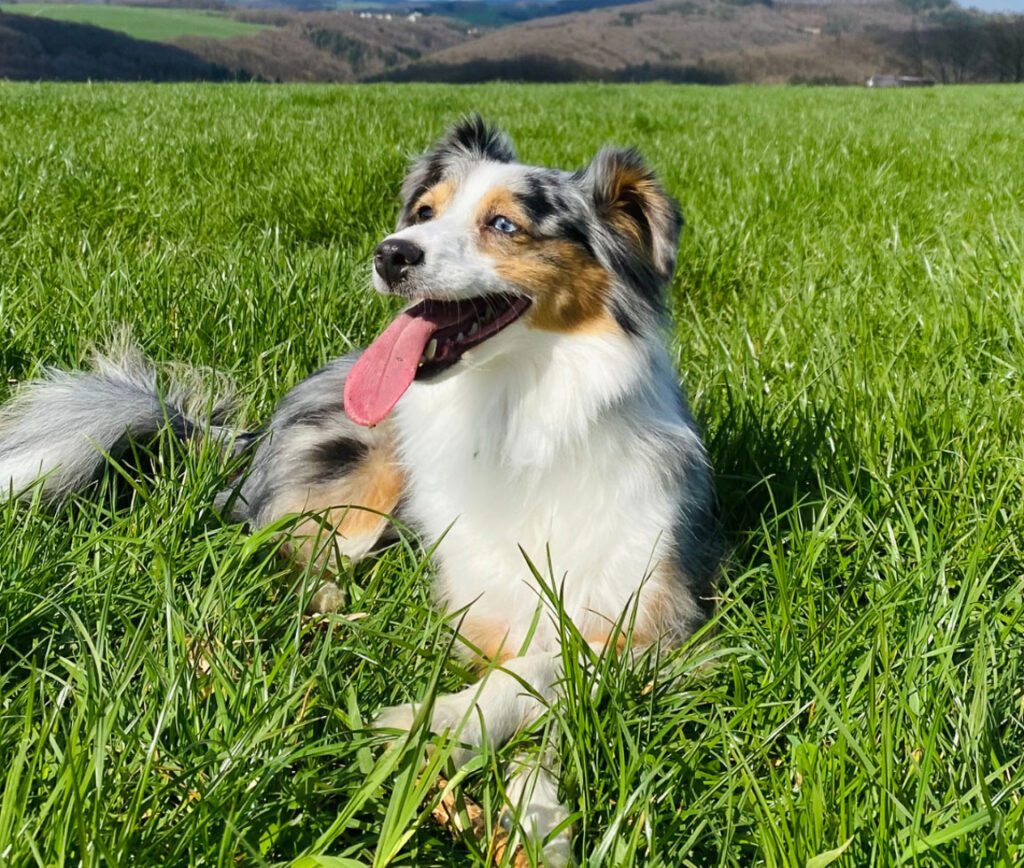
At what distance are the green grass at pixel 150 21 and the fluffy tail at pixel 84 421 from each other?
85.0 meters

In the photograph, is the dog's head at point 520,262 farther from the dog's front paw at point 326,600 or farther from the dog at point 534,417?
the dog's front paw at point 326,600

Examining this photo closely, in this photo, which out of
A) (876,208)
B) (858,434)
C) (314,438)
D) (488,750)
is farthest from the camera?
(876,208)

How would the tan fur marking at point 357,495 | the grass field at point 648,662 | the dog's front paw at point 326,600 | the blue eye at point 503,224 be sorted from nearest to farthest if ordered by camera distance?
1. the grass field at point 648,662
2. the blue eye at point 503,224
3. the dog's front paw at point 326,600
4. the tan fur marking at point 357,495

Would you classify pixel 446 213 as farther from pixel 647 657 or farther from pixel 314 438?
pixel 647 657

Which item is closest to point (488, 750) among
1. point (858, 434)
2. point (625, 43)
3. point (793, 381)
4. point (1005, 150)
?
point (858, 434)

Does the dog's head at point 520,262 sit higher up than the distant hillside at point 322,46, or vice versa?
the dog's head at point 520,262

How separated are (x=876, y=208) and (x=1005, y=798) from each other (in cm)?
529

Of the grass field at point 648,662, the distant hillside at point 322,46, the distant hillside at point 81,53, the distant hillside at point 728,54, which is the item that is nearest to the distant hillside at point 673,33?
the distant hillside at point 728,54

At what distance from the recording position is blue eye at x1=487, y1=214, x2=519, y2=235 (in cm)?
241

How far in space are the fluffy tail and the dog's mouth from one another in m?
0.49

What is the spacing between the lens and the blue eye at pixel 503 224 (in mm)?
2406

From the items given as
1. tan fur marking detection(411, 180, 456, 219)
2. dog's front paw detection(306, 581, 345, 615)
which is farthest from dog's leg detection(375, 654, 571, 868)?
tan fur marking detection(411, 180, 456, 219)

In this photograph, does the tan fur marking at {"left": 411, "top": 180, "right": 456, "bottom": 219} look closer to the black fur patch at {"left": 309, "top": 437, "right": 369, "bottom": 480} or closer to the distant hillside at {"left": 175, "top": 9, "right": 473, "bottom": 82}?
the black fur patch at {"left": 309, "top": 437, "right": 369, "bottom": 480}

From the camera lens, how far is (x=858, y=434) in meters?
2.74
